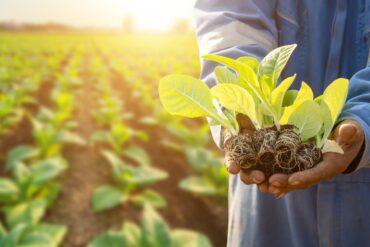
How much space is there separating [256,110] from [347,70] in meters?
0.36

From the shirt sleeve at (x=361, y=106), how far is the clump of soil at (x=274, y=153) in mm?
89

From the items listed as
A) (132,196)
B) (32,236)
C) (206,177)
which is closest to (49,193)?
A: (132,196)

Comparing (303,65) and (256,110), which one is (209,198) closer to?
(303,65)

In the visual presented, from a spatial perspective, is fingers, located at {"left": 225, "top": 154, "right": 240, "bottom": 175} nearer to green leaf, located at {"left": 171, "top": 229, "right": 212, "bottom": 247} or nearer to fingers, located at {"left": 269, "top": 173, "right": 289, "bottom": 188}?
fingers, located at {"left": 269, "top": 173, "right": 289, "bottom": 188}

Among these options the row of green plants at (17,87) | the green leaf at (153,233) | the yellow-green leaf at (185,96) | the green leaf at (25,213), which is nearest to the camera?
the yellow-green leaf at (185,96)

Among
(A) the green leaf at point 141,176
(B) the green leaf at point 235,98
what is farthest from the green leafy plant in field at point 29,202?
(B) the green leaf at point 235,98

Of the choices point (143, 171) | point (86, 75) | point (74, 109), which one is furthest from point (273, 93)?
point (86, 75)

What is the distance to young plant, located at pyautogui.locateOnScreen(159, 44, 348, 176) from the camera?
3.13ft

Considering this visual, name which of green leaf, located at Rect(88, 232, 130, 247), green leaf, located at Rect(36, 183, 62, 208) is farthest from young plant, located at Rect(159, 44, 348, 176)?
green leaf, located at Rect(36, 183, 62, 208)

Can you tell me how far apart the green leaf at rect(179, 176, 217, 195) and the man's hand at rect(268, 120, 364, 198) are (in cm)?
180

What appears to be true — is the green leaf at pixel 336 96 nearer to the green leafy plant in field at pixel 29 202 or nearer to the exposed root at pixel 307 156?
the exposed root at pixel 307 156

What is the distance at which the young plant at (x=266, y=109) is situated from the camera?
3.13 feet

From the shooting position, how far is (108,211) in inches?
112

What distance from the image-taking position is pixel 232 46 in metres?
1.21
